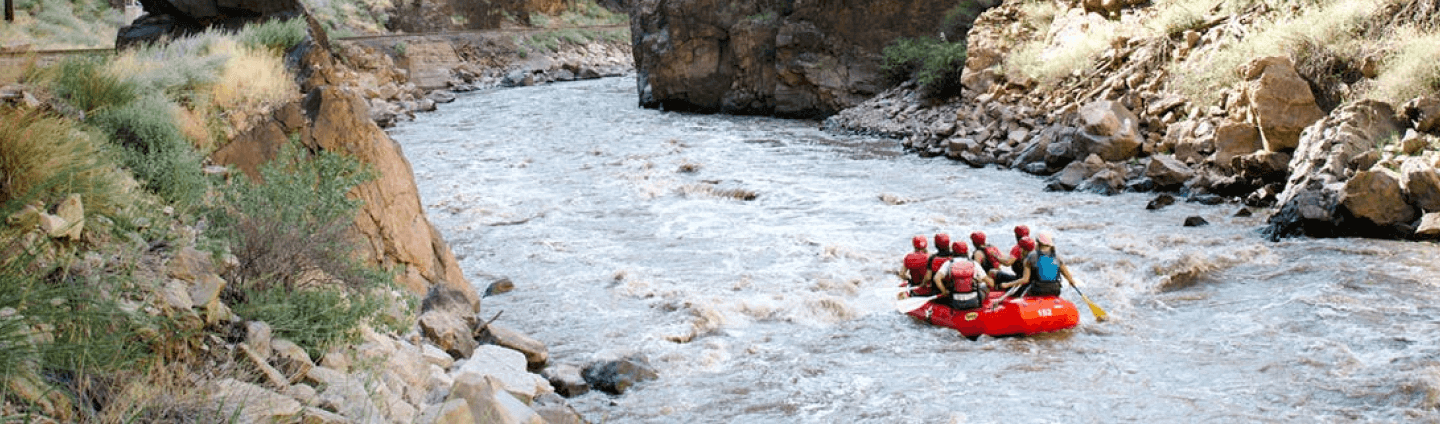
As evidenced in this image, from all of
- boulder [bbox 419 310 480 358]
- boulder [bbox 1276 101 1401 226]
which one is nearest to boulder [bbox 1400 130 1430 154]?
boulder [bbox 1276 101 1401 226]

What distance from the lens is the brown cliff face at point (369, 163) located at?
7.46m

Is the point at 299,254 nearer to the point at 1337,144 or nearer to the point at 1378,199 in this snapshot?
the point at 1378,199

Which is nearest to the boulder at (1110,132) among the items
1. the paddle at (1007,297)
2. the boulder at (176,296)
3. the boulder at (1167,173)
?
the boulder at (1167,173)

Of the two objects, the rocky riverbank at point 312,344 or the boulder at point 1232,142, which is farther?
the boulder at point 1232,142

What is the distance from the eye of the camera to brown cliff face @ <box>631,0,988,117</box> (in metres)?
27.0

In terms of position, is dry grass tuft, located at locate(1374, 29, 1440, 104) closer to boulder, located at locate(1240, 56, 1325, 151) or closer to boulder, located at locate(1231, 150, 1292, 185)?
boulder, located at locate(1240, 56, 1325, 151)

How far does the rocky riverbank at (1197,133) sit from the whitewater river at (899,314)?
0.51m

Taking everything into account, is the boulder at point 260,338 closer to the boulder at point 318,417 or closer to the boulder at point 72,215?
the boulder at point 318,417

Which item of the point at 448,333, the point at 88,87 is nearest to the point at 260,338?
the point at 448,333

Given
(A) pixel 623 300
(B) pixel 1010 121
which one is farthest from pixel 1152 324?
(B) pixel 1010 121

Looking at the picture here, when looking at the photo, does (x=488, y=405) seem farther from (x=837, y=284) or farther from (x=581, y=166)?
(x=581, y=166)

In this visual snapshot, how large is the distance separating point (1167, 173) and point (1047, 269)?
6275 millimetres

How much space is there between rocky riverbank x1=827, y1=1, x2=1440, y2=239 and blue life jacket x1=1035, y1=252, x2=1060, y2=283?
3957mm

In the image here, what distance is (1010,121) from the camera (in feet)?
61.2
